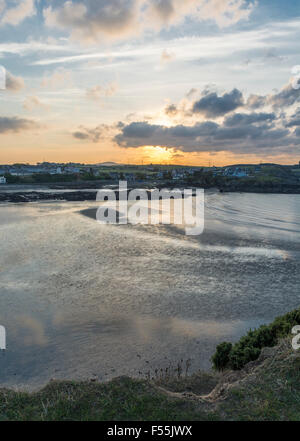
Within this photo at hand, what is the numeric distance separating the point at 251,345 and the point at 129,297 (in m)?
7.95

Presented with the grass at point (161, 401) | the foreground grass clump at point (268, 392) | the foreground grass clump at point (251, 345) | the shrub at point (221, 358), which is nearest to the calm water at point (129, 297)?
the shrub at point (221, 358)

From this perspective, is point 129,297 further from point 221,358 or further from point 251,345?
point 251,345

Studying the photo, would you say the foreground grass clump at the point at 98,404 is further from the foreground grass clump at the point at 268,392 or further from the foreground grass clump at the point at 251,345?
the foreground grass clump at the point at 251,345

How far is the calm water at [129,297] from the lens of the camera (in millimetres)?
11008

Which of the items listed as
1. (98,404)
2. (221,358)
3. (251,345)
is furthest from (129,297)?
(98,404)

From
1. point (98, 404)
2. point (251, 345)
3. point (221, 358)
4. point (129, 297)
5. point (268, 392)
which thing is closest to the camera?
point (98, 404)

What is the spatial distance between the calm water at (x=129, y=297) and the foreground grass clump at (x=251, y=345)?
1.13 metres

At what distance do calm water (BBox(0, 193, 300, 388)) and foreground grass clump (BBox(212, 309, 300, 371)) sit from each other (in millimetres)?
1130

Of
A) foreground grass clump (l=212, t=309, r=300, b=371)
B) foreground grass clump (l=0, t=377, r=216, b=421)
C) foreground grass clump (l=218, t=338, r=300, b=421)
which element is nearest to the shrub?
foreground grass clump (l=212, t=309, r=300, b=371)

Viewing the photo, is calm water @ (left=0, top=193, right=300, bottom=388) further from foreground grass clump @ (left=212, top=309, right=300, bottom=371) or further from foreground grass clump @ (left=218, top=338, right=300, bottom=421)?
foreground grass clump @ (left=218, top=338, right=300, bottom=421)

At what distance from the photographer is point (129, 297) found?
54.2 feet

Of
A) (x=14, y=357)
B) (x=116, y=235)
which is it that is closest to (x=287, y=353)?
(x=14, y=357)

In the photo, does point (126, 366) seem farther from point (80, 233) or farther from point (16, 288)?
point (80, 233)

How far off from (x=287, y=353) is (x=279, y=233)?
28568mm
